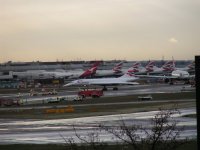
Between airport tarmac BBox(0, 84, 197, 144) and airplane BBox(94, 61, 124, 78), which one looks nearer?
airport tarmac BBox(0, 84, 197, 144)

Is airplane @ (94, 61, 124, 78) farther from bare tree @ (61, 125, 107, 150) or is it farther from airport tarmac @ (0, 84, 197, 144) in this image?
bare tree @ (61, 125, 107, 150)

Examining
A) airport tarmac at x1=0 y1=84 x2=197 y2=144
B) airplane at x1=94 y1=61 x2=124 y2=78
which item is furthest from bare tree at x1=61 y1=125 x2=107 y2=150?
airplane at x1=94 y1=61 x2=124 y2=78

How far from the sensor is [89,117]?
56.6 meters

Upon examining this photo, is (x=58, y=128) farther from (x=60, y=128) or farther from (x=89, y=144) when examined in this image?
(x=89, y=144)

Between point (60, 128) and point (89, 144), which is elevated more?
point (89, 144)

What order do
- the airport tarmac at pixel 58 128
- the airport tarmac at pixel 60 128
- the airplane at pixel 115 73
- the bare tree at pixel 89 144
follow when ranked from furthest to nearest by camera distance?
the airplane at pixel 115 73
the airport tarmac at pixel 58 128
the airport tarmac at pixel 60 128
the bare tree at pixel 89 144

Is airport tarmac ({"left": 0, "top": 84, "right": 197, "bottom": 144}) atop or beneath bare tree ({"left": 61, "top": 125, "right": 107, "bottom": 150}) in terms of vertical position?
beneath

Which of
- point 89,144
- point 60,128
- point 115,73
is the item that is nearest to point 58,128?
point 60,128

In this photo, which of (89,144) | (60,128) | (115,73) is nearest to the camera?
(89,144)

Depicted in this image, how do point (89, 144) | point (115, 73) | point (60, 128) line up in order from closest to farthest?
point (89, 144), point (60, 128), point (115, 73)

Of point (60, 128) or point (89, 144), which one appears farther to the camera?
point (60, 128)

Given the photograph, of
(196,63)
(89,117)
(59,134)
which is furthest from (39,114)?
(196,63)

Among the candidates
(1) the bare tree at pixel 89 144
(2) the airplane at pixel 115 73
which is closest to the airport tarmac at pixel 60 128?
(1) the bare tree at pixel 89 144

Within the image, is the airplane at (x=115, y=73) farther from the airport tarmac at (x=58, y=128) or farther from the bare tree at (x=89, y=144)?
the bare tree at (x=89, y=144)
